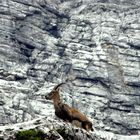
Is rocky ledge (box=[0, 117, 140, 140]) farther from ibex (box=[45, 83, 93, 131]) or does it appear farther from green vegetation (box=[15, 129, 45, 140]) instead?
ibex (box=[45, 83, 93, 131])

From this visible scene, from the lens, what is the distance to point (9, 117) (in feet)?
606

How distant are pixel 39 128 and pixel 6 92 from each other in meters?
179

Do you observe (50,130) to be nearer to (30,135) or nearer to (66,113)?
(30,135)

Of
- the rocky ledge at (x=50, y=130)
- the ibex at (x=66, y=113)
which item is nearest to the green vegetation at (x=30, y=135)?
the rocky ledge at (x=50, y=130)

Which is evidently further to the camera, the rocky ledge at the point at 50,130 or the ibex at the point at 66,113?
the ibex at the point at 66,113

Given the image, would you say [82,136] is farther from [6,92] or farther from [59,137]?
[6,92]

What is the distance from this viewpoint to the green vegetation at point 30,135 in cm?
1942

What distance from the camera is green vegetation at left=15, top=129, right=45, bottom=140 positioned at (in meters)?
19.4

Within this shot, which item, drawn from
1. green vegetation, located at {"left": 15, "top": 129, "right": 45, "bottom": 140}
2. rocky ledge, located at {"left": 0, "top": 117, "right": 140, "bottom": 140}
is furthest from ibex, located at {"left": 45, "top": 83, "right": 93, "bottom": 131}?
green vegetation, located at {"left": 15, "top": 129, "right": 45, "bottom": 140}

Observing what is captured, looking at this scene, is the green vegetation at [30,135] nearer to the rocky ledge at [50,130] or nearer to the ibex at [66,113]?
the rocky ledge at [50,130]

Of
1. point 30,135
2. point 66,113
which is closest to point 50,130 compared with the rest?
point 30,135

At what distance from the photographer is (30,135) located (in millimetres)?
19516

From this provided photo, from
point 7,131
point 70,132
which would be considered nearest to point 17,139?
point 7,131

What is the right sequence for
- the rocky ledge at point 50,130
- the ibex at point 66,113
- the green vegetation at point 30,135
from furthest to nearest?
the ibex at point 66,113
the rocky ledge at point 50,130
the green vegetation at point 30,135
